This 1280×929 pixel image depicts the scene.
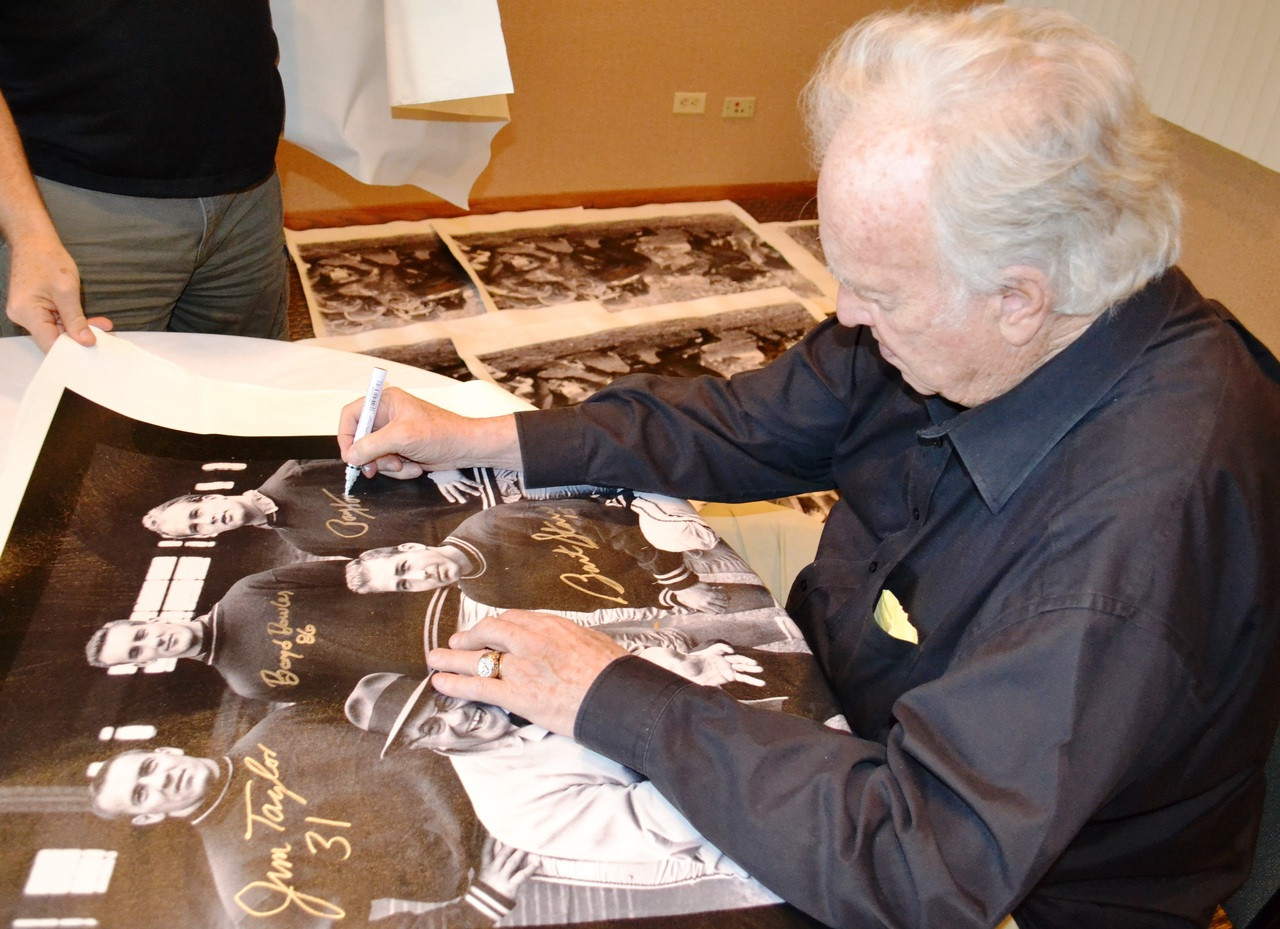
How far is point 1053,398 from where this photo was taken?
0.84 metres

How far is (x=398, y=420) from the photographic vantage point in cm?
104

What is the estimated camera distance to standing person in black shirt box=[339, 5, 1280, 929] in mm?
703

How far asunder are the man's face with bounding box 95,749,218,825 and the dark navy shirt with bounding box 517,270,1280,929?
0.89ft

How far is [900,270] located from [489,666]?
455mm

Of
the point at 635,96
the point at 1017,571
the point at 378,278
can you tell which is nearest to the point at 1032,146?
the point at 1017,571

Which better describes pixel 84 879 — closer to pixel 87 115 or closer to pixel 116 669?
pixel 116 669

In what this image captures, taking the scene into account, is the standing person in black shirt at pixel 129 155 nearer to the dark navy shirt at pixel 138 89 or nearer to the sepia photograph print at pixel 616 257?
the dark navy shirt at pixel 138 89

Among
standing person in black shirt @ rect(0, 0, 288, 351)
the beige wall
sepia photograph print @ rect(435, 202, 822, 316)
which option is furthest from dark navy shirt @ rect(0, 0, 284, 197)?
the beige wall

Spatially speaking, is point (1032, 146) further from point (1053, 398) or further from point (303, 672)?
point (303, 672)

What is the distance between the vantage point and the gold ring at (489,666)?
812 mm

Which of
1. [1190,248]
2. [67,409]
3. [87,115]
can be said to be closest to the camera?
[67,409]

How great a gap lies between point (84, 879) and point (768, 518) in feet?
3.10

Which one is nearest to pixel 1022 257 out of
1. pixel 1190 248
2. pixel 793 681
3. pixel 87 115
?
pixel 793 681

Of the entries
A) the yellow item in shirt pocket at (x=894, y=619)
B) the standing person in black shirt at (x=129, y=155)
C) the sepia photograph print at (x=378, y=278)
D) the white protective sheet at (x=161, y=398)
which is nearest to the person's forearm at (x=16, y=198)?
the standing person in black shirt at (x=129, y=155)
